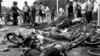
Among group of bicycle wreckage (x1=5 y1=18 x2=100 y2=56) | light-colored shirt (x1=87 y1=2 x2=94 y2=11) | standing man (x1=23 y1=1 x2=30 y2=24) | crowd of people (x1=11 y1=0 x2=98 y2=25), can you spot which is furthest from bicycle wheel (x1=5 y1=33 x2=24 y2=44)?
standing man (x1=23 y1=1 x2=30 y2=24)

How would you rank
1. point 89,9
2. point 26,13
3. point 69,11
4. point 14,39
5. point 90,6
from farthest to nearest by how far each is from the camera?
point 26,13 < point 69,11 < point 89,9 < point 90,6 < point 14,39

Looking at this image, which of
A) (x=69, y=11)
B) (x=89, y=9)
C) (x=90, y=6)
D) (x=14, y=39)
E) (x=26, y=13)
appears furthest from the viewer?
(x=26, y=13)

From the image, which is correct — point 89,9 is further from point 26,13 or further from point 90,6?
point 26,13

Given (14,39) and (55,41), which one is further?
(14,39)

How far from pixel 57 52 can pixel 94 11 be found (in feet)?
41.0

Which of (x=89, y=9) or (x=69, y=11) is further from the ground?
(x=89, y=9)

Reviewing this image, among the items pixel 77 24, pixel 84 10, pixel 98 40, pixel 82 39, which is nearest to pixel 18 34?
pixel 82 39

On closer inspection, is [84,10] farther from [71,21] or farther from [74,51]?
[74,51]

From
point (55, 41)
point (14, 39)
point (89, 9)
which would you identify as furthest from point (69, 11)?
point (55, 41)

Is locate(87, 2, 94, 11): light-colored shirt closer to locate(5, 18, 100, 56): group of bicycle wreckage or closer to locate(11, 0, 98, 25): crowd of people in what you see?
locate(11, 0, 98, 25): crowd of people

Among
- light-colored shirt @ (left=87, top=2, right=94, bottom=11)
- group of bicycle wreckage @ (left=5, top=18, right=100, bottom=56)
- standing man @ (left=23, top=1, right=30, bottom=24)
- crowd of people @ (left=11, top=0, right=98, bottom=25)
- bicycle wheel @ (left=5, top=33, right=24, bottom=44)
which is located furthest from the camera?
standing man @ (left=23, top=1, right=30, bottom=24)

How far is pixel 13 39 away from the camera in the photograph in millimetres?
10547

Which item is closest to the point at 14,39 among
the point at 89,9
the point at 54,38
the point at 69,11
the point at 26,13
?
the point at 54,38

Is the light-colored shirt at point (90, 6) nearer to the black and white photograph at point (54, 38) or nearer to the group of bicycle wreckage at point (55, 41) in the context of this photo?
the black and white photograph at point (54, 38)
